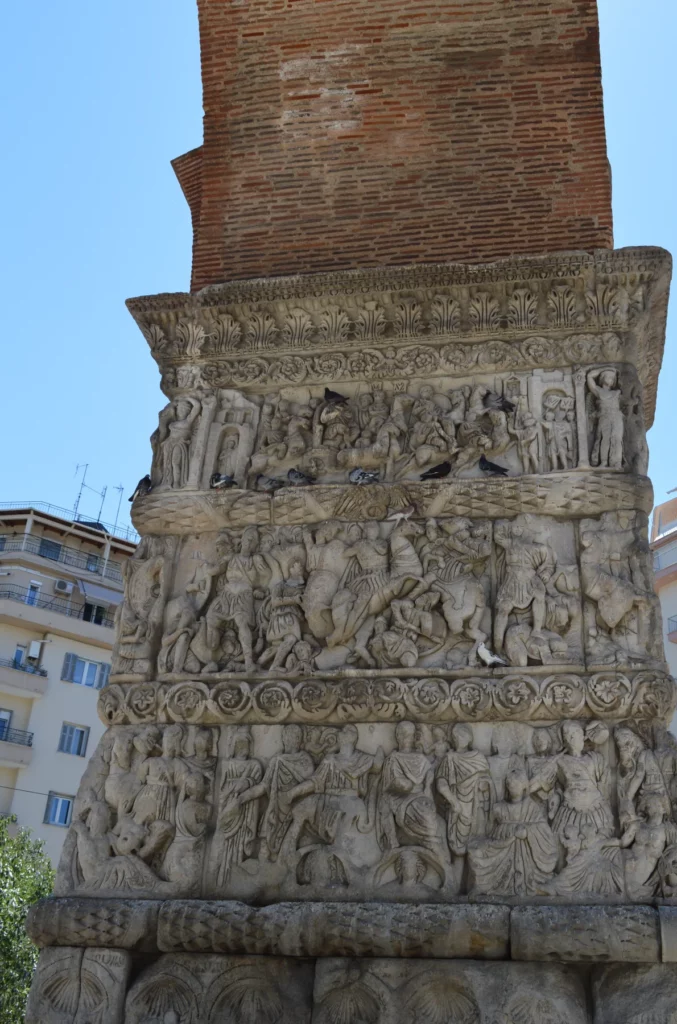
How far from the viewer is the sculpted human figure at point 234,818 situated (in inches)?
216

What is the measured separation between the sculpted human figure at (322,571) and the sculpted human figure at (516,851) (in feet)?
4.44

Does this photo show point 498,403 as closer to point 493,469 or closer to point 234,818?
point 493,469

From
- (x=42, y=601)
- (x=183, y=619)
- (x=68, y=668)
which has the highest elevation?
(x=42, y=601)

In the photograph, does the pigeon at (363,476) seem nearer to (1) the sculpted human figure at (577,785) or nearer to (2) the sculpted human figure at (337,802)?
(2) the sculpted human figure at (337,802)

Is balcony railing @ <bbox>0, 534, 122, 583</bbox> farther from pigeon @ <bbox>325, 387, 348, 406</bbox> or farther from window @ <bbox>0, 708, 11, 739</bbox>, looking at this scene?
pigeon @ <bbox>325, 387, 348, 406</bbox>

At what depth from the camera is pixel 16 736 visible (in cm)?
2017

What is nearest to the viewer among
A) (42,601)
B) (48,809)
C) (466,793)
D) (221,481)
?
(466,793)

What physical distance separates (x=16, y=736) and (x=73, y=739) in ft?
4.10

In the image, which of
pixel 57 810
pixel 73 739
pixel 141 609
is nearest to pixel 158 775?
pixel 141 609

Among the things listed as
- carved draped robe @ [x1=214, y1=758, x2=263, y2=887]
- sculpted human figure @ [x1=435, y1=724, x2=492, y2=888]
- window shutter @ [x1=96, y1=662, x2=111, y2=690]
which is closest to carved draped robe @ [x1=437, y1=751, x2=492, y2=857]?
sculpted human figure @ [x1=435, y1=724, x2=492, y2=888]

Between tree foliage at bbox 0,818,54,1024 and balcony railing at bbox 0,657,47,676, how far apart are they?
6.34 m

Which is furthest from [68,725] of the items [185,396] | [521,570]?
[521,570]

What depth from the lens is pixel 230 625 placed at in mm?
6176

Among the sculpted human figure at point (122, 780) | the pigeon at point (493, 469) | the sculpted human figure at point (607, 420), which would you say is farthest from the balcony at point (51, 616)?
the sculpted human figure at point (607, 420)
